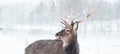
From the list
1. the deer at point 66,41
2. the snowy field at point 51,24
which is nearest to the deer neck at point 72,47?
the deer at point 66,41

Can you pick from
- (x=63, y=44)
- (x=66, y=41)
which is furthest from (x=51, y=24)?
(x=66, y=41)

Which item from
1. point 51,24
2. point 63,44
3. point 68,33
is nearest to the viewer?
point 68,33

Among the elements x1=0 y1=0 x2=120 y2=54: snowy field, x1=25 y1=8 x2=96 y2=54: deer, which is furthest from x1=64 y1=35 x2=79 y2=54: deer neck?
x1=0 y1=0 x2=120 y2=54: snowy field

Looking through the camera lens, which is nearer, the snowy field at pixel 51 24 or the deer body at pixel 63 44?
the deer body at pixel 63 44

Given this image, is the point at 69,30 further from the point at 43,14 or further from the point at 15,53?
the point at 43,14

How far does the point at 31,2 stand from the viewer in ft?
177

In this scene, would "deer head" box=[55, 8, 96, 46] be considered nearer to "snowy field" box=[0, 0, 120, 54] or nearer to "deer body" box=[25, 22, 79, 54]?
"deer body" box=[25, 22, 79, 54]

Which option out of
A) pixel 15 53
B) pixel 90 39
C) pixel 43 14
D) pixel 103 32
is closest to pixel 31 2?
pixel 43 14

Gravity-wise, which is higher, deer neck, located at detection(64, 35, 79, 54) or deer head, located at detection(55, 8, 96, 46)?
deer head, located at detection(55, 8, 96, 46)

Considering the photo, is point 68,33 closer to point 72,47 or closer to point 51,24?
point 72,47

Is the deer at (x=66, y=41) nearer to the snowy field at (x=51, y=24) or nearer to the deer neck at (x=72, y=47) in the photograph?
the deer neck at (x=72, y=47)

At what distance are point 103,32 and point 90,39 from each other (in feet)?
14.4

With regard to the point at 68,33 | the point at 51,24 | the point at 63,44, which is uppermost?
the point at 68,33

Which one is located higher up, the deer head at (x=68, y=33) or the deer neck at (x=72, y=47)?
the deer head at (x=68, y=33)
